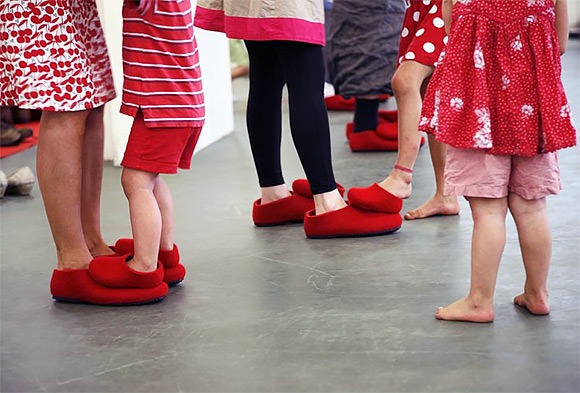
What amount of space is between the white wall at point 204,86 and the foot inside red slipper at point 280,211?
122 cm

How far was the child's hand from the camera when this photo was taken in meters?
1.84

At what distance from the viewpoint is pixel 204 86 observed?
4055 mm

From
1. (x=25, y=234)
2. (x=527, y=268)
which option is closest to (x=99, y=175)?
(x=25, y=234)

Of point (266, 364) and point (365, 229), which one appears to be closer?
point (266, 364)

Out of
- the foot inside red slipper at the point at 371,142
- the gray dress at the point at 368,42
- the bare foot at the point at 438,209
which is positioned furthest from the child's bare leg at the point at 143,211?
the gray dress at the point at 368,42

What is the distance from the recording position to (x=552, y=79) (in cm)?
182

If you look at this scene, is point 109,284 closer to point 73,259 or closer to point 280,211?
point 73,259

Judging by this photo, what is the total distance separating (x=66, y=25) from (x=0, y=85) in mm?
219

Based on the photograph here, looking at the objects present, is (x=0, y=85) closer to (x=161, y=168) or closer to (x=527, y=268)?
(x=161, y=168)

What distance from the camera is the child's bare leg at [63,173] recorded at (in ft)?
6.92

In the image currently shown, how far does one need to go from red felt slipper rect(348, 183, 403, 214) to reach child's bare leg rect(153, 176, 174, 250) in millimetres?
630

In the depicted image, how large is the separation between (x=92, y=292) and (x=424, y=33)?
129cm

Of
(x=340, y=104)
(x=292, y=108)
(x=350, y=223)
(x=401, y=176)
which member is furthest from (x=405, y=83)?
(x=340, y=104)

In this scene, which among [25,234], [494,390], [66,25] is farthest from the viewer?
[25,234]
